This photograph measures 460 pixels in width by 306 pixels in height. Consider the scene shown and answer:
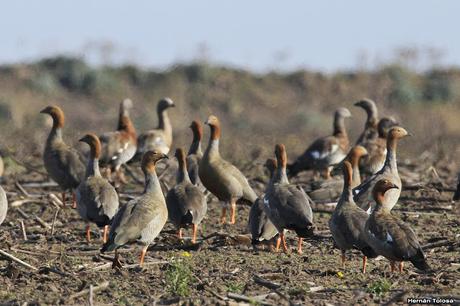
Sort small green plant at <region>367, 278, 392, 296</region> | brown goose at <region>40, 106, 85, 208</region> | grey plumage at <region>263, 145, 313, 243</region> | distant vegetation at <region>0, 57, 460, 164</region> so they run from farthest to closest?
distant vegetation at <region>0, 57, 460, 164</region> < brown goose at <region>40, 106, 85, 208</region> < grey plumage at <region>263, 145, 313, 243</region> < small green plant at <region>367, 278, 392, 296</region>

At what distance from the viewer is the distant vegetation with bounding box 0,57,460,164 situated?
130 feet

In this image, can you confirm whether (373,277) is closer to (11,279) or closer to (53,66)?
(11,279)

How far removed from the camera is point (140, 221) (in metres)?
11.9

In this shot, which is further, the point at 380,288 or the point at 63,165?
the point at 63,165

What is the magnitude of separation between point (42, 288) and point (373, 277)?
316 cm

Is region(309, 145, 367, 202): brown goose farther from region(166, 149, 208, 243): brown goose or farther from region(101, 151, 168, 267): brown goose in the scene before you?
region(101, 151, 168, 267): brown goose

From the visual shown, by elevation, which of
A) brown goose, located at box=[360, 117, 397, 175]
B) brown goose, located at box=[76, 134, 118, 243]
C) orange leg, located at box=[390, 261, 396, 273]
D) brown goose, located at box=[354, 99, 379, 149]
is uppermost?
brown goose, located at box=[354, 99, 379, 149]

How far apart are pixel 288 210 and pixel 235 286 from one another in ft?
8.67

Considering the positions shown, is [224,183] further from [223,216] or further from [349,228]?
[349,228]

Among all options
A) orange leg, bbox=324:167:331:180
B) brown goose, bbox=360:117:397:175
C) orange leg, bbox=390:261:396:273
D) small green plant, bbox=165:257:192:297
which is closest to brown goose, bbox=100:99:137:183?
orange leg, bbox=324:167:331:180

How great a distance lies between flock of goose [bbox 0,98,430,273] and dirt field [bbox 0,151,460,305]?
28 centimetres

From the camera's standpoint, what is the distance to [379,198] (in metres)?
12.1

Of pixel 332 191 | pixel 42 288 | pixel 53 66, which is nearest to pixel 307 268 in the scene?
pixel 42 288

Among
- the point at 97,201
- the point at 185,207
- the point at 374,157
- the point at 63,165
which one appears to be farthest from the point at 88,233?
the point at 374,157
